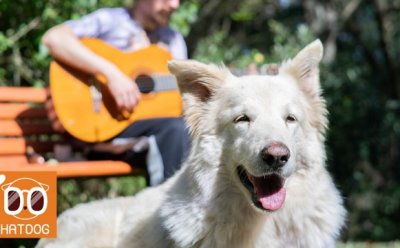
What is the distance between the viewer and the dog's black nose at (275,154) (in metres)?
3.07

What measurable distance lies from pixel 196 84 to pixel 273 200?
0.74 metres

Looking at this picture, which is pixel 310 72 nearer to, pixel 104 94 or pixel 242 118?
pixel 242 118

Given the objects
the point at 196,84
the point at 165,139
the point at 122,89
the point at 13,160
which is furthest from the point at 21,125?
the point at 196,84

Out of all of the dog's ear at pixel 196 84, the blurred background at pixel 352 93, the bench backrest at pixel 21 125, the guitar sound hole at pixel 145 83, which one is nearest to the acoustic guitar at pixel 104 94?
the guitar sound hole at pixel 145 83

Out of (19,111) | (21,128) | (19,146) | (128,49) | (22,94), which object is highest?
(128,49)

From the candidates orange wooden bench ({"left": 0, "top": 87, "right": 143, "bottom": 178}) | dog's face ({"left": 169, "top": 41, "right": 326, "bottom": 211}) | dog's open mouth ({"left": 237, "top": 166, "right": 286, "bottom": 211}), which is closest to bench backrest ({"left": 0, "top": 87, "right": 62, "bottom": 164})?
orange wooden bench ({"left": 0, "top": 87, "right": 143, "bottom": 178})

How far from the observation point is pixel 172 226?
3344mm

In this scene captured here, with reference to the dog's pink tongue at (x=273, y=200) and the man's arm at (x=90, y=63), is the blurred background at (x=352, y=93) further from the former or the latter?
the dog's pink tongue at (x=273, y=200)

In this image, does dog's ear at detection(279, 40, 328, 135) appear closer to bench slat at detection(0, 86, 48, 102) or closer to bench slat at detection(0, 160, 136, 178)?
bench slat at detection(0, 160, 136, 178)

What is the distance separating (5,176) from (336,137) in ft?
18.8

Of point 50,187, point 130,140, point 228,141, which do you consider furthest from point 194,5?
point 228,141

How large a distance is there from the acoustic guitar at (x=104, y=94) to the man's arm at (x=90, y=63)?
0.37ft

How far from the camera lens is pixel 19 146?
5.04m

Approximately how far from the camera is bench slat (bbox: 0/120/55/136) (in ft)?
16.7
